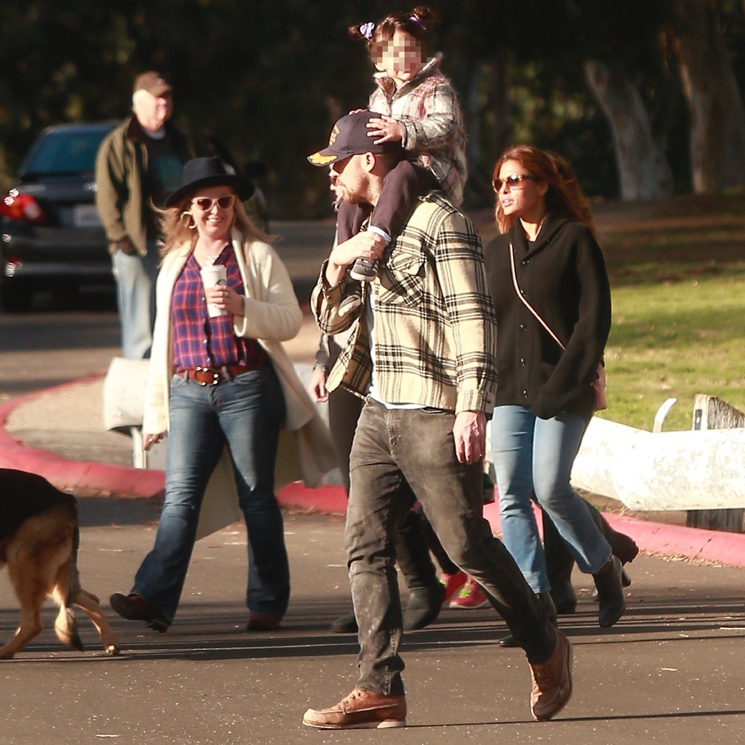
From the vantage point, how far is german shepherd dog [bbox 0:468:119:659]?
20.5 feet

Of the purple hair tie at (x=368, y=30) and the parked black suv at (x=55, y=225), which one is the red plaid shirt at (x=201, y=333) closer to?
the purple hair tie at (x=368, y=30)

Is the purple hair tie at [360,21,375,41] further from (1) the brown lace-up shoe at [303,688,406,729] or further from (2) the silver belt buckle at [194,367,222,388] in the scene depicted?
(1) the brown lace-up shoe at [303,688,406,729]

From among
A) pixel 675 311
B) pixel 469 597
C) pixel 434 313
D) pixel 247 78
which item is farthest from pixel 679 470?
pixel 247 78

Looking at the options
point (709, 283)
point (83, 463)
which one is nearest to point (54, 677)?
point (83, 463)

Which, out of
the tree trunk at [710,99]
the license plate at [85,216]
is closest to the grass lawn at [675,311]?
the license plate at [85,216]

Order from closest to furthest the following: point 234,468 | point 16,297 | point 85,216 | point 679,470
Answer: point 234,468, point 679,470, point 85,216, point 16,297

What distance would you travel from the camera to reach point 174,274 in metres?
6.95

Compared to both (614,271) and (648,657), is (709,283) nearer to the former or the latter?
(614,271)

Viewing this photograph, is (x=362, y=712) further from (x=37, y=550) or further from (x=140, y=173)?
(x=140, y=173)

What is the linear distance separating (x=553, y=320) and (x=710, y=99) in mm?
27528

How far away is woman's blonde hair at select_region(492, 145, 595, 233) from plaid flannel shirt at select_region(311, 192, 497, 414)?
50.0 inches

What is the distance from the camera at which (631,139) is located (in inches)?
1563

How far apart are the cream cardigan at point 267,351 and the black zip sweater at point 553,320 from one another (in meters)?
0.90

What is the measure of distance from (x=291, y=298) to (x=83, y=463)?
3814mm
